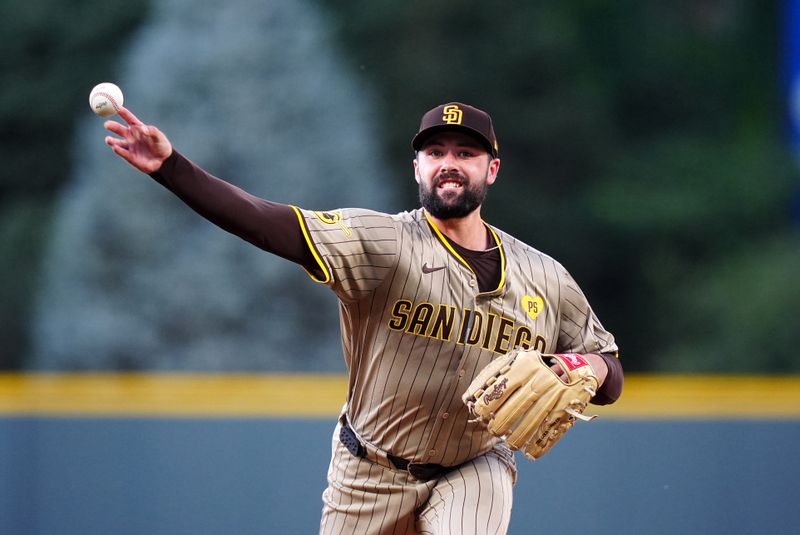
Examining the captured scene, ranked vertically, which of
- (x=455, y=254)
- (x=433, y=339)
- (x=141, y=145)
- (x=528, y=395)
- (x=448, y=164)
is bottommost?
(x=528, y=395)

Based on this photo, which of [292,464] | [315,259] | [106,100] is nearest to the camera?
[106,100]

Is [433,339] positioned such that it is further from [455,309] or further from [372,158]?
[372,158]

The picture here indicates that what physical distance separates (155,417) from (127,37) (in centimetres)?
451

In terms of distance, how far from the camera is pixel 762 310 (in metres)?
7.96

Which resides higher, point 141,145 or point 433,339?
point 141,145

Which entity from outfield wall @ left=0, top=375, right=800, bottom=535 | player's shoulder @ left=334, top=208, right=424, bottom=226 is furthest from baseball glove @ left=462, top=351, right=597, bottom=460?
outfield wall @ left=0, top=375, right=800, bottom=535

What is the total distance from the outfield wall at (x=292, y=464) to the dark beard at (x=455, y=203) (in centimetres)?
241

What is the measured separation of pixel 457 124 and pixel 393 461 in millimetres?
1013

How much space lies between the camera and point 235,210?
9.56 ft

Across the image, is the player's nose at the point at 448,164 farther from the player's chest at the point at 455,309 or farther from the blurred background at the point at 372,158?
the blurred background at the point at 372,158

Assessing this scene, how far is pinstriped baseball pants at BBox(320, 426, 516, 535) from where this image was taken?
11.1 feet

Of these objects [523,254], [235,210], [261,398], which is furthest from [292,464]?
[235,210]

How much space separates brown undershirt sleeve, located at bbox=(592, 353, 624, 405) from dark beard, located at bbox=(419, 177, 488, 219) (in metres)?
0.64

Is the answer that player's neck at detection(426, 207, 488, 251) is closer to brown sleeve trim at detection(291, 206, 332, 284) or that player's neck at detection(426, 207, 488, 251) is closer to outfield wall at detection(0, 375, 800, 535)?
brown sleeve trim at detection(291, 206, 332, 284)
